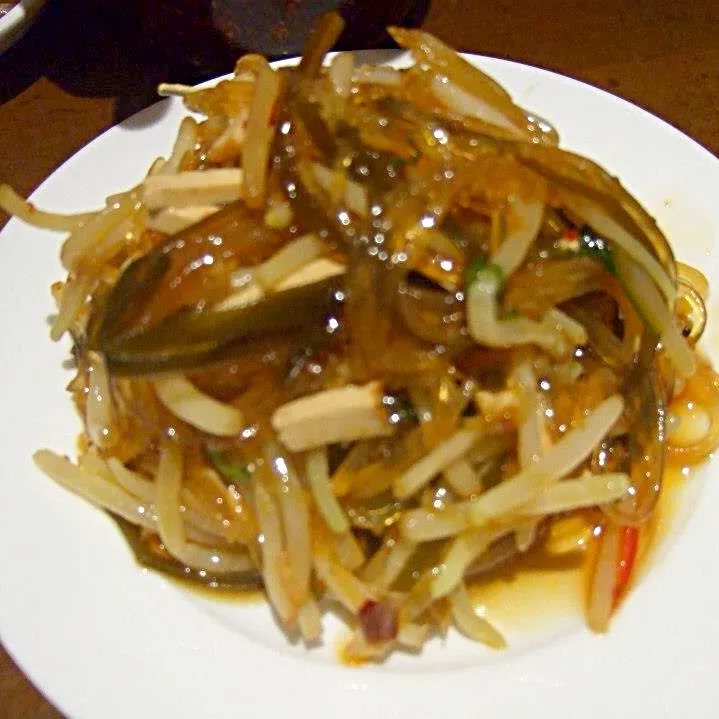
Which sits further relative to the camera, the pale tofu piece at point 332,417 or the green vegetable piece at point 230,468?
the green vegetable piece at point 230,468

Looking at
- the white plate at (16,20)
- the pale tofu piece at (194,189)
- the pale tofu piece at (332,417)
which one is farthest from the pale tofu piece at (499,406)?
the white plate at (16,20)

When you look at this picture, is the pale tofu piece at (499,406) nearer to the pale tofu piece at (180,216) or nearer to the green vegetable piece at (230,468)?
the green vegetable piece at (230,468)

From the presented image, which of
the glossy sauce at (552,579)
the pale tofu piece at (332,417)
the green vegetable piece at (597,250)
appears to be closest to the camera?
the pale tofu piece at (332,417)

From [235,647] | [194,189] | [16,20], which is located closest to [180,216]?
[194,189]

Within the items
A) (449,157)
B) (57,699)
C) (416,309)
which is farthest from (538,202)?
(57,699)

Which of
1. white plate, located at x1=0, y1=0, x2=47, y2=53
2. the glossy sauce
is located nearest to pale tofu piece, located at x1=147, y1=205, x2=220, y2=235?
the glossy sauce

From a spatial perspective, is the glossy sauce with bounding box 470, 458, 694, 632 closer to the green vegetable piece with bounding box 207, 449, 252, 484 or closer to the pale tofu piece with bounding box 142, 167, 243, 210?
the green vegetable piece with bounding box 207, 449, 252, 484

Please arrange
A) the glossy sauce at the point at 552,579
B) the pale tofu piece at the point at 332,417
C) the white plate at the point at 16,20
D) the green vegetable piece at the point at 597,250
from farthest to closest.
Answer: the white plate at the point at 16,20
the glossy sauce at the point at 552,579
the green vegetable piece at the point at 597,250
the pale tofu piece at the point at 332,417

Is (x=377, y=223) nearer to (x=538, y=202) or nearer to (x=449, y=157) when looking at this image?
(x=449, y=157)
